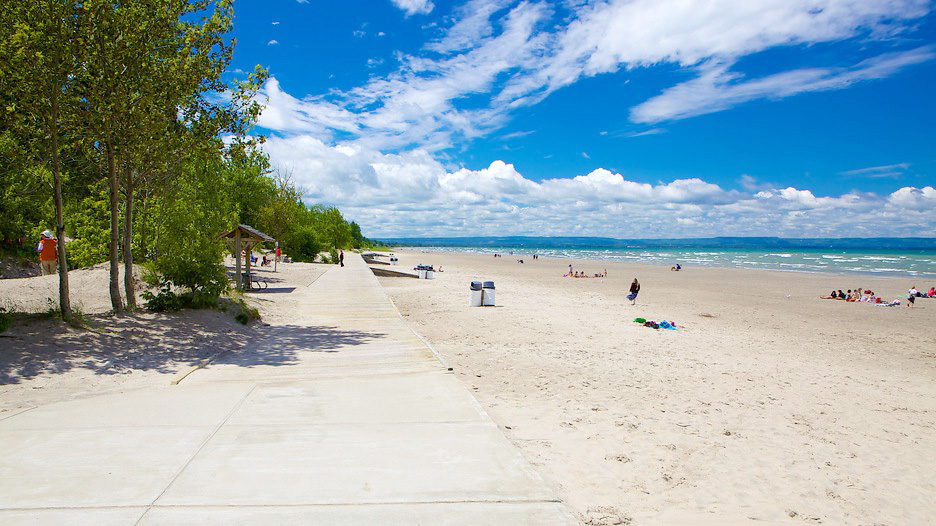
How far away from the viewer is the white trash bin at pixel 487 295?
19.5 metres

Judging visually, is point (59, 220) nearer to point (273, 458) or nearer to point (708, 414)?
point (273, 458)

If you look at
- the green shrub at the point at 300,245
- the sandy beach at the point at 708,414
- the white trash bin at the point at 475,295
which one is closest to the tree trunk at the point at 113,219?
the sandy beach at the point at 708,414

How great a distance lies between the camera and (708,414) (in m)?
7.40

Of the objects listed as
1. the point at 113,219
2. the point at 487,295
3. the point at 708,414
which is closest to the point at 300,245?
the point at 487,295

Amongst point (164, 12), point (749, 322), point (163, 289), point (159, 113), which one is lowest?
point (749, 322)

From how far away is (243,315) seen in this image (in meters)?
12.9

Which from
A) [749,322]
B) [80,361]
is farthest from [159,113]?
[749,322]

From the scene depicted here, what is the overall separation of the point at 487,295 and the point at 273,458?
50.5 feet

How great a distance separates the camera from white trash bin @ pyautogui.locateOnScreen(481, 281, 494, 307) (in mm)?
19469

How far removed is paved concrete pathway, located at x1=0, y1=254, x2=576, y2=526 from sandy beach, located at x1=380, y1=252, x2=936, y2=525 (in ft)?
2.63

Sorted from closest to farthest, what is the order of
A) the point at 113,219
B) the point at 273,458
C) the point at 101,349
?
1. the point at 273,458
2. the point at 101,349
3. the point at 113,219

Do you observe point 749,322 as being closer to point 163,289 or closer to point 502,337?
point 502,337

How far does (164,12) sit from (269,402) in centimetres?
958

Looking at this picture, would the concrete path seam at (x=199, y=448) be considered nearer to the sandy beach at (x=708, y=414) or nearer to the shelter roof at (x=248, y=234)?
the sandy beach at (x=708, y=414)
